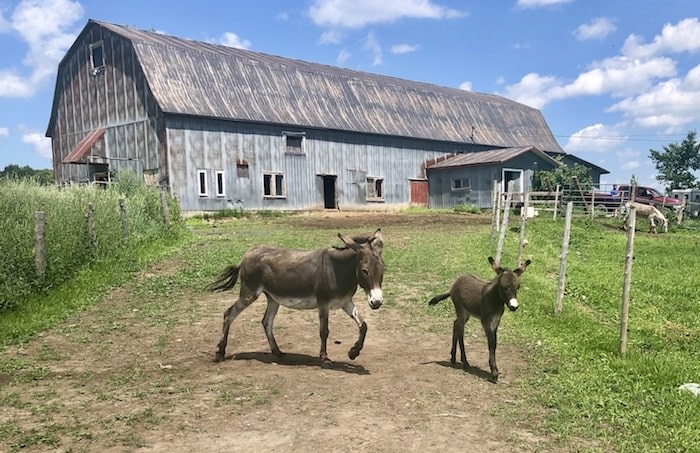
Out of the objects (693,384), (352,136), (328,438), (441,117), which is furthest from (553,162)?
(328,438)

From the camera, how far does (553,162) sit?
134 ft

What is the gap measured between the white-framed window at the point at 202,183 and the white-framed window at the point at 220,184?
67cm

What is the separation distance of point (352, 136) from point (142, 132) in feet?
43.2

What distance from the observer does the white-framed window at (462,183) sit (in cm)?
3962

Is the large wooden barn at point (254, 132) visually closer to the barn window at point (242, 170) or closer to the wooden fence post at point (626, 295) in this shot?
the barn window at point (242, 170)

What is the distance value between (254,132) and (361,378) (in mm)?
27479

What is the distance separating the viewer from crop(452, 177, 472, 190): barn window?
130 feet

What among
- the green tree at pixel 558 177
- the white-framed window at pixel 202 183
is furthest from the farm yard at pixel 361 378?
the green tree at pixel 558 177

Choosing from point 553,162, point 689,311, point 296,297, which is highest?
point 553,162

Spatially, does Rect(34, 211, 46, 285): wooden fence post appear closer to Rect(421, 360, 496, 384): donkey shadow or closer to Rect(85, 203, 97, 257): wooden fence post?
Rect(85, 203, 97, 257): wooden fence post

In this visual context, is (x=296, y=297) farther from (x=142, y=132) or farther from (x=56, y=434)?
(x=142, y=132)

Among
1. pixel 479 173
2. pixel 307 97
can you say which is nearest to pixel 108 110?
pixel 307 97

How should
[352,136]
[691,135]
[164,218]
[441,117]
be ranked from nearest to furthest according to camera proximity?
1. [164,218]
2. [352,136]
3. [441,117]
4. [691,135]

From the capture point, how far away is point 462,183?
40.2 meters
